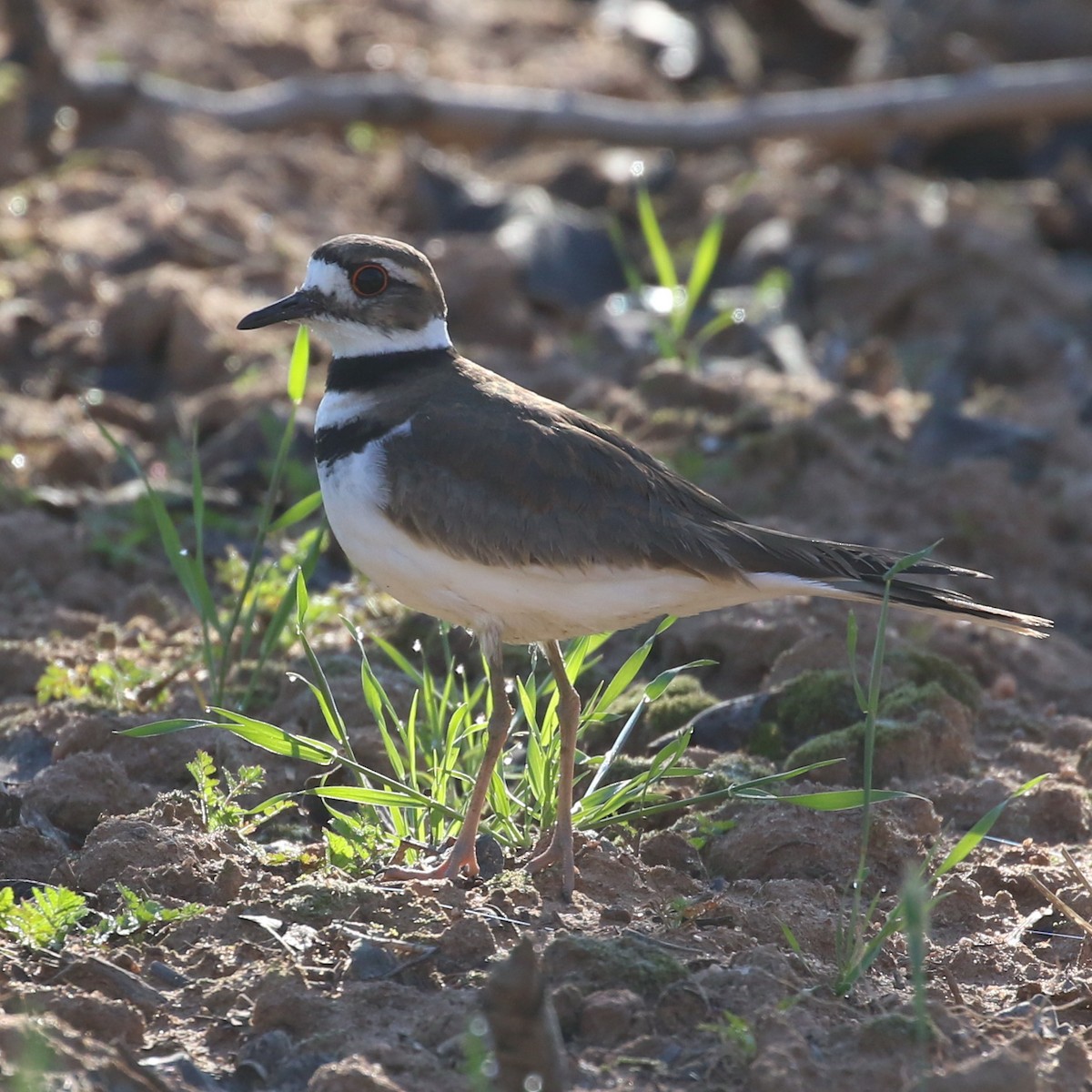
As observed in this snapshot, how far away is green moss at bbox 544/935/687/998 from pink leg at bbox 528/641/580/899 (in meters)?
→ 0.39

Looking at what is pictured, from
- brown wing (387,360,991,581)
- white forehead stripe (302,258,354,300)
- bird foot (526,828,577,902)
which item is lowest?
bird foot (526,828,577,902)

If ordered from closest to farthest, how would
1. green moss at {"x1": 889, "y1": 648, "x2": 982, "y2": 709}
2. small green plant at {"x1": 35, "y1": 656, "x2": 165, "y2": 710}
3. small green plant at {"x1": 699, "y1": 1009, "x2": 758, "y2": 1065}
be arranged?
small green plant at {"x1": 699, "y1": 1009, "x2": 758, "y2": 1065} → small green plant at {"x1": 35, "y1": 656, "x2": 165, "y2": 710} → green moss at {"x1": 889, "y1": 648, "x2": 982, "y2": 709}

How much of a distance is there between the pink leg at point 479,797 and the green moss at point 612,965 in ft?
1.70

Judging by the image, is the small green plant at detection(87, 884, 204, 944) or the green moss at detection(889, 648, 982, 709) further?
the green moss at detection(889, 648, 982, 709)

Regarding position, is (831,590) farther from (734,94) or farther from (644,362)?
(734,94)

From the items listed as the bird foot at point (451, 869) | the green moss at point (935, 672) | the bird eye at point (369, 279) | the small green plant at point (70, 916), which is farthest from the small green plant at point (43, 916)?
the green moss at point (935, 672)

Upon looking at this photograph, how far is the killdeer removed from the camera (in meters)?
4.23

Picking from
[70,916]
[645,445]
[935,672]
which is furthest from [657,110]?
[70,916]

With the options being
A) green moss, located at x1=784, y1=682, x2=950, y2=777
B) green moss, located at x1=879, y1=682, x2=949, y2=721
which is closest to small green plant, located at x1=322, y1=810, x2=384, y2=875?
green moss, located at x1=784, y1=682, x2=950, y2=777

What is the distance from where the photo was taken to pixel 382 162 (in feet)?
36.1

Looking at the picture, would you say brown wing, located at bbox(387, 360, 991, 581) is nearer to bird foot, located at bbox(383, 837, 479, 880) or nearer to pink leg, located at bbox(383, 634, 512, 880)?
pink leg, located at bbox(383, 634, 512, 880)

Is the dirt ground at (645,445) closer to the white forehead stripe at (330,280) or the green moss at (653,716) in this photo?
the green moss at (653,716)

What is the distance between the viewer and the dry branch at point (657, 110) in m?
10.9

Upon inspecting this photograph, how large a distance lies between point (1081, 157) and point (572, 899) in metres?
9.10
